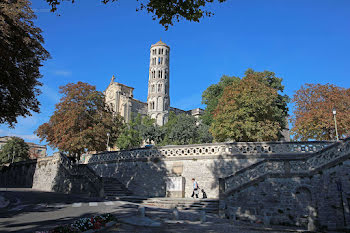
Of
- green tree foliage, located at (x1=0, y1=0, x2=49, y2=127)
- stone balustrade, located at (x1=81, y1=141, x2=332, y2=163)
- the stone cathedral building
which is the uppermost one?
the stone cathedral building

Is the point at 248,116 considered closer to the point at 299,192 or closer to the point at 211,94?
the point at 299,192

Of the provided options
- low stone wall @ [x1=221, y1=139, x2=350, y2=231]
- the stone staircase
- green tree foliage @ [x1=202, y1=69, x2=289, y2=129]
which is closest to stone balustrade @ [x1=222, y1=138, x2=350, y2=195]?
low stone wall @ [x1=221, y1=139, x2=350, y2=231]

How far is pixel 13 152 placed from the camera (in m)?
54.6

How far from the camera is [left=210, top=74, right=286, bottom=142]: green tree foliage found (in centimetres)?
2542

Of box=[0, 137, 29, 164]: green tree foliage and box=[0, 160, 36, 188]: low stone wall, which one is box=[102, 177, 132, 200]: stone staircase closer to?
box=[0, 160, 36, 188]: low stone wall

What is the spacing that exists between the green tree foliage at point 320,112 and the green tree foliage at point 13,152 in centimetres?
5418

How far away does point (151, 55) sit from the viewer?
226ft

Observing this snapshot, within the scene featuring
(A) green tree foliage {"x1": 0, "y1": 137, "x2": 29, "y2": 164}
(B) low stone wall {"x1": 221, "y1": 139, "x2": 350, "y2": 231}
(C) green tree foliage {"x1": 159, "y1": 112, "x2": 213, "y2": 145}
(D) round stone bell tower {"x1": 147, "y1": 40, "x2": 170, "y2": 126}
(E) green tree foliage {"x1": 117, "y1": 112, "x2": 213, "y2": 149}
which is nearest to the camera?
(B) low stone wall {"x1": 221, "y1": 139, "x2": 350, "y2": 231}

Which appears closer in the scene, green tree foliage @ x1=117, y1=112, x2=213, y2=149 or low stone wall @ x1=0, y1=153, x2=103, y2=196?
low stone wall @ x1=0, y1=153, x2=103, y2=196

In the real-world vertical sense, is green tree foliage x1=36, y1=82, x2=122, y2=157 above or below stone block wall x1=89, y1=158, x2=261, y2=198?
above

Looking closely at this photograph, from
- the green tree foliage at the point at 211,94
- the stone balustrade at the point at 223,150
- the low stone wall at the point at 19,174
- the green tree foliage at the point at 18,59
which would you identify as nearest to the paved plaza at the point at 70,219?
the green tree foliage at the point at 18,59

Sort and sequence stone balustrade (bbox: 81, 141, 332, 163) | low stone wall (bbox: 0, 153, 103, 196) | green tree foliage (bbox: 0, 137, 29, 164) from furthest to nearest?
green tree foliage (bbox: 0, 137, 29, 164) → low stone wall (bbox: 0, 153, 103, 196) → stone balustrade (bbox: 81, 141, 332, 163)

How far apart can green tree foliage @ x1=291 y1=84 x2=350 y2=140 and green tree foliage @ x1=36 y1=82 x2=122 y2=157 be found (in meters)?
20.1

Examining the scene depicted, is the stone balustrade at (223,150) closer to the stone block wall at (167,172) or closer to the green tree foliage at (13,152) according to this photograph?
the stone block wall at (167,172)
